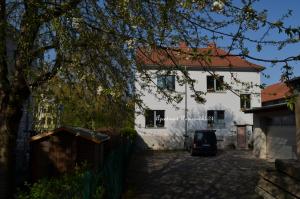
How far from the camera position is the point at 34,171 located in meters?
13.6

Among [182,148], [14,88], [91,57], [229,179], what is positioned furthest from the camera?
[182,148]

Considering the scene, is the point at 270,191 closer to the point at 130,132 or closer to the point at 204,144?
the point at 204,144

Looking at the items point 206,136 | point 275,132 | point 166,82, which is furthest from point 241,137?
point 166,82

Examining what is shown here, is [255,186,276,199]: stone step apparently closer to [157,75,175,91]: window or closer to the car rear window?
[157,75,175,91]: window

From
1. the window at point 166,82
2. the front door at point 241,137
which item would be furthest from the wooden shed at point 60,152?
the front door at point 241,137

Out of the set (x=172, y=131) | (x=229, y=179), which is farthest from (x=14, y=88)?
(x=172, y=131)

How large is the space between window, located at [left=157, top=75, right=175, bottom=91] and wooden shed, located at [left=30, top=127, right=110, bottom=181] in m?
4.61

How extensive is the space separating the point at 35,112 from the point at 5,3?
7.71ft

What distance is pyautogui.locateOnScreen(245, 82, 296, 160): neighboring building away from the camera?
74.4 feet

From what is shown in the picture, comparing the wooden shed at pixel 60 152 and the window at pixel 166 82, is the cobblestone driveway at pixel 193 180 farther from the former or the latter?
the window at pixel 166 82

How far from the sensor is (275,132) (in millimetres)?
25188

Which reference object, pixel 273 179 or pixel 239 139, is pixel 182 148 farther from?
pixel 273 179

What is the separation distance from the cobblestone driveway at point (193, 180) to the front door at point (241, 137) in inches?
434

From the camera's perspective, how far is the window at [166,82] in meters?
8.60
